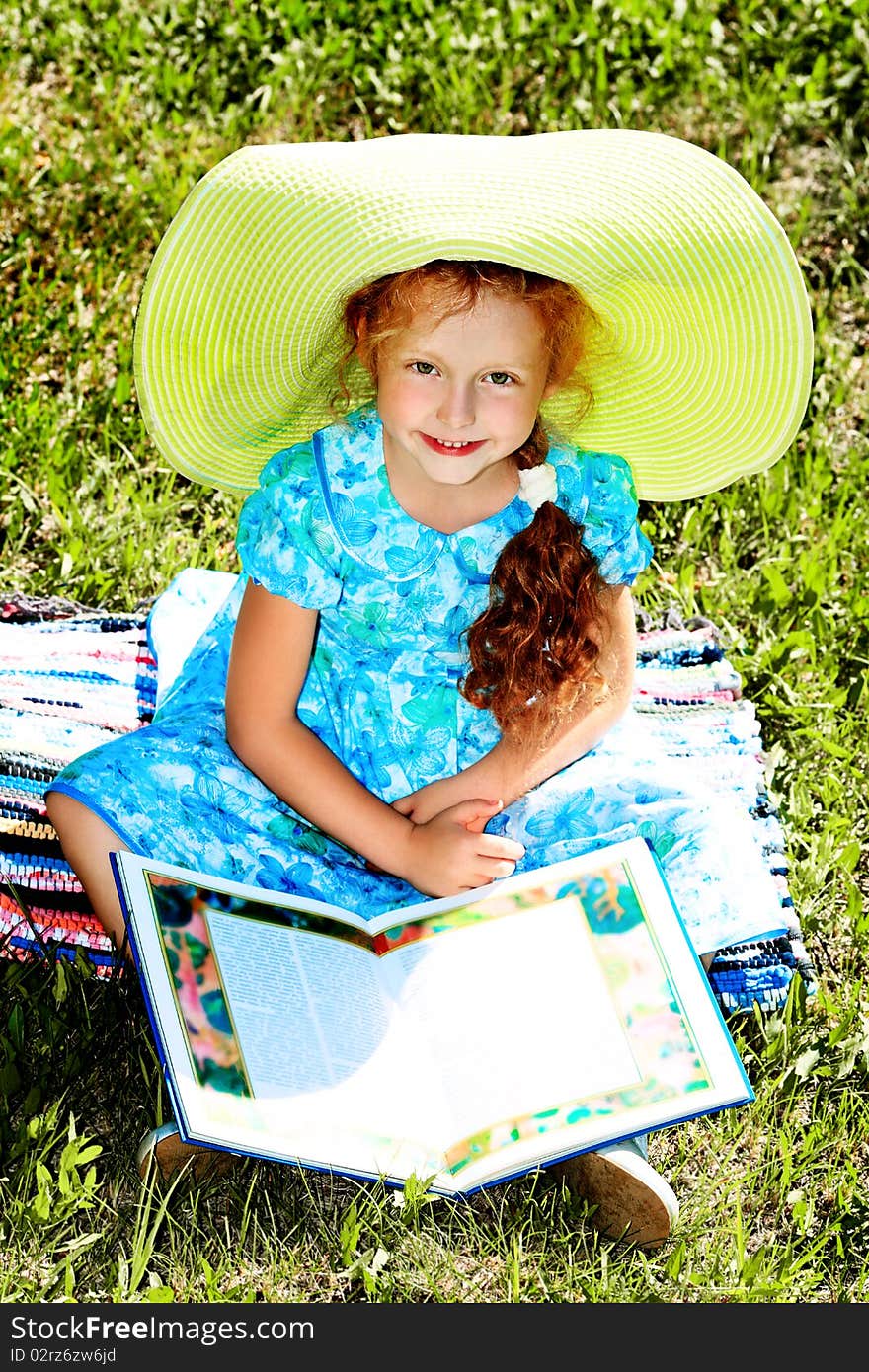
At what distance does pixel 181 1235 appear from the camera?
2.15 meters

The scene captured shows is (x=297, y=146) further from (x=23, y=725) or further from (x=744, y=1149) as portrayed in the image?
(x=744, y=1149)

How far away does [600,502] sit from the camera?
2.50 meters

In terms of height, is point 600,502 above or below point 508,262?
below

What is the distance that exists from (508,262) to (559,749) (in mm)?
814

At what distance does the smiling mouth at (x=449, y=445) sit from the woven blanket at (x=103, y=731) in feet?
2.89

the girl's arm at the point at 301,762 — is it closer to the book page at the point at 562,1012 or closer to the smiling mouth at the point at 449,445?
Result: the book page at the point at 562,1012

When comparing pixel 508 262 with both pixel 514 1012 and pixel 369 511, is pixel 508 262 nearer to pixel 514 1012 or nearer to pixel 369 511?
pixel 369 511

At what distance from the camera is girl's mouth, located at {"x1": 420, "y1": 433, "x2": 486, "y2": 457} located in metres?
2.24

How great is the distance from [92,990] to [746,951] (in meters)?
1.01

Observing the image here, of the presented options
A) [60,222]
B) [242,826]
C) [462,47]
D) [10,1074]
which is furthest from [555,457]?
[462,47]

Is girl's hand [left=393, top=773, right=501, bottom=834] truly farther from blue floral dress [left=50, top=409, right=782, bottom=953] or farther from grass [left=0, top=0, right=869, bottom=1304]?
grass [left=0, top=0, right=869, bottom=1304]

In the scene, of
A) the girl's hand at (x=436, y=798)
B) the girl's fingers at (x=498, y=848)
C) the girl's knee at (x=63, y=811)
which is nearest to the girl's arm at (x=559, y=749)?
the girl's hand at (x=436, y=798)

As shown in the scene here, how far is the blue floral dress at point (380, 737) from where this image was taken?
2422 millimetres

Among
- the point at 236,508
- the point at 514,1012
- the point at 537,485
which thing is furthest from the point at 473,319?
the point at 236,508
